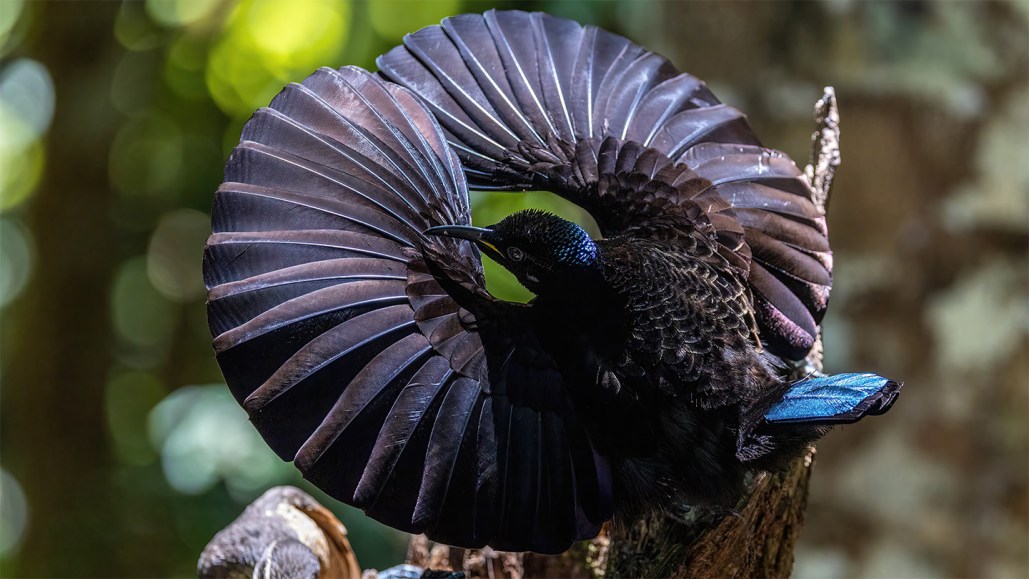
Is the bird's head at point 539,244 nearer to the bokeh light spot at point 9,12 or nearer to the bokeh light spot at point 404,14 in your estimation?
the bokeh light spot at point 404,14

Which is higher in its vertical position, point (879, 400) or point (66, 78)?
point (66, 78)

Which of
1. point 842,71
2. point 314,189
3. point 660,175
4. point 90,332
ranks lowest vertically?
point 90,332

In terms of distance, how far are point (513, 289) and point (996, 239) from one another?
6.81 ft

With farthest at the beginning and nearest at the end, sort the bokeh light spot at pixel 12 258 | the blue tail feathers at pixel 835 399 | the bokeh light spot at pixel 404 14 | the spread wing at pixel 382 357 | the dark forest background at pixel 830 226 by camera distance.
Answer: the bokeh light spot at pixel 12 258
the bokeh light spot at pixel 404 14
the dark forest background at pixel 830 226
the spread wing at pixel 382 357
the blue tail feathers at pixel 835 399

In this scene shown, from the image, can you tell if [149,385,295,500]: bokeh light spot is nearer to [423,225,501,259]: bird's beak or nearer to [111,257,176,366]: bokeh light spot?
[111,257,176,366]: bokeh light spot

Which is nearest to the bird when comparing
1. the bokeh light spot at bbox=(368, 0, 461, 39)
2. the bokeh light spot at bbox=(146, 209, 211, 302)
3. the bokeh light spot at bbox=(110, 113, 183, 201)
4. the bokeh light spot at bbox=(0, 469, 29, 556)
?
the bokeh light spot at bbox=(368, 0, 461, 39)

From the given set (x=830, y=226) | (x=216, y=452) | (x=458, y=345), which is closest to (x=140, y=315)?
(x=216, y=452)

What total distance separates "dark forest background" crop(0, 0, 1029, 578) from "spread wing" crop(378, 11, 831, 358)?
167 centimetres

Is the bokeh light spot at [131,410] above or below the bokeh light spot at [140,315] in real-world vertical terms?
below

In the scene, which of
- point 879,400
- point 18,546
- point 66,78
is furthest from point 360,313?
point 18,546

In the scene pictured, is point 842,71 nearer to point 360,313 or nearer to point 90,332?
point 360,313

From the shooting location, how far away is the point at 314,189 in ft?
7.31

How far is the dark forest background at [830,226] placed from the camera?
414 centimetres

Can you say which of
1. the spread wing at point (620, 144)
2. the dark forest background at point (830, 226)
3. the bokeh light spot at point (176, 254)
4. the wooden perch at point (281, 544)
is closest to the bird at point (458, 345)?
the spread wing at point (620, 144)
